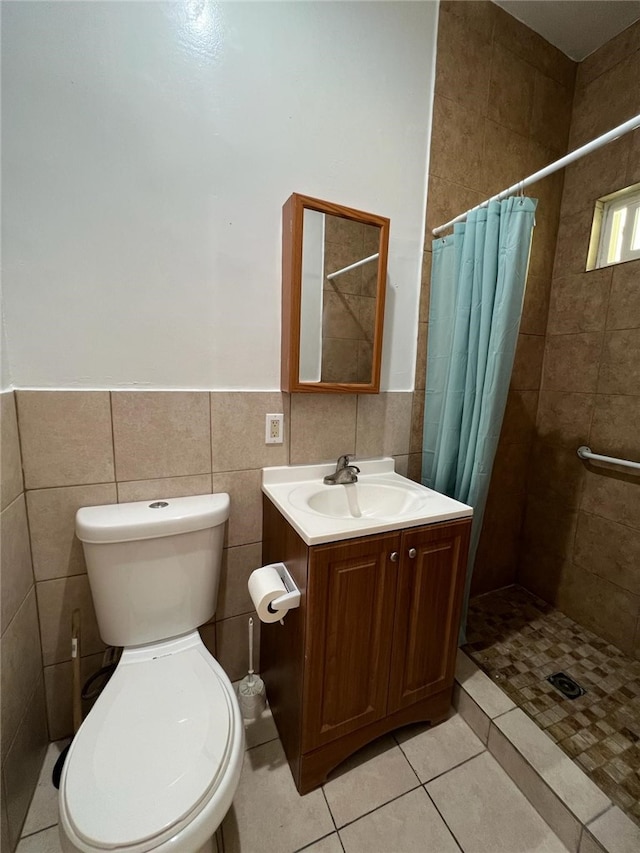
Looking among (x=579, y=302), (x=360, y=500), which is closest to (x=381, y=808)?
(x=360, y=500)

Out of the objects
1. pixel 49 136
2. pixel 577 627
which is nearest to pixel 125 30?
pixel 49 136

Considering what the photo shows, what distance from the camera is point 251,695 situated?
1.29 m

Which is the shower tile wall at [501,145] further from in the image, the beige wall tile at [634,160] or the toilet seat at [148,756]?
the toilet seat at [148,756]

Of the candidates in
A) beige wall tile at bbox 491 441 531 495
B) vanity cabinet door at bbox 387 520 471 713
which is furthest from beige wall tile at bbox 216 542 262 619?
beige wall tile at bbox 491 441 531 495

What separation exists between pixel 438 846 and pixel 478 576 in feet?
→ 3.77

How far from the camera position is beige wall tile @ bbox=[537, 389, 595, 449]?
67.4 inches

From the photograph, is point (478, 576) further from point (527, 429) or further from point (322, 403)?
point (322, 403)

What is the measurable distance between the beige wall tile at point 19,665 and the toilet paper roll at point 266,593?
0.61 metres

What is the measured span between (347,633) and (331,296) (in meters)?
1.12

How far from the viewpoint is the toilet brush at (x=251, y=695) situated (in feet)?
4.21

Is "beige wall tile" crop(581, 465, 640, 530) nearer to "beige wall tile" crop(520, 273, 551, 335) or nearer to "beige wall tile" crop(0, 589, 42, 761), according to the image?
"beige wall tile" crop(520, 273, 551, 335)

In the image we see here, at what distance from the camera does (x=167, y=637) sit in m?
1.09

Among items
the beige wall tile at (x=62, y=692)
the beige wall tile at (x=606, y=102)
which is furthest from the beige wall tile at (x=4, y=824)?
the beige wall tile at (x=606, y=102)

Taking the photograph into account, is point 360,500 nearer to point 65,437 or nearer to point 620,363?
point 65,437
